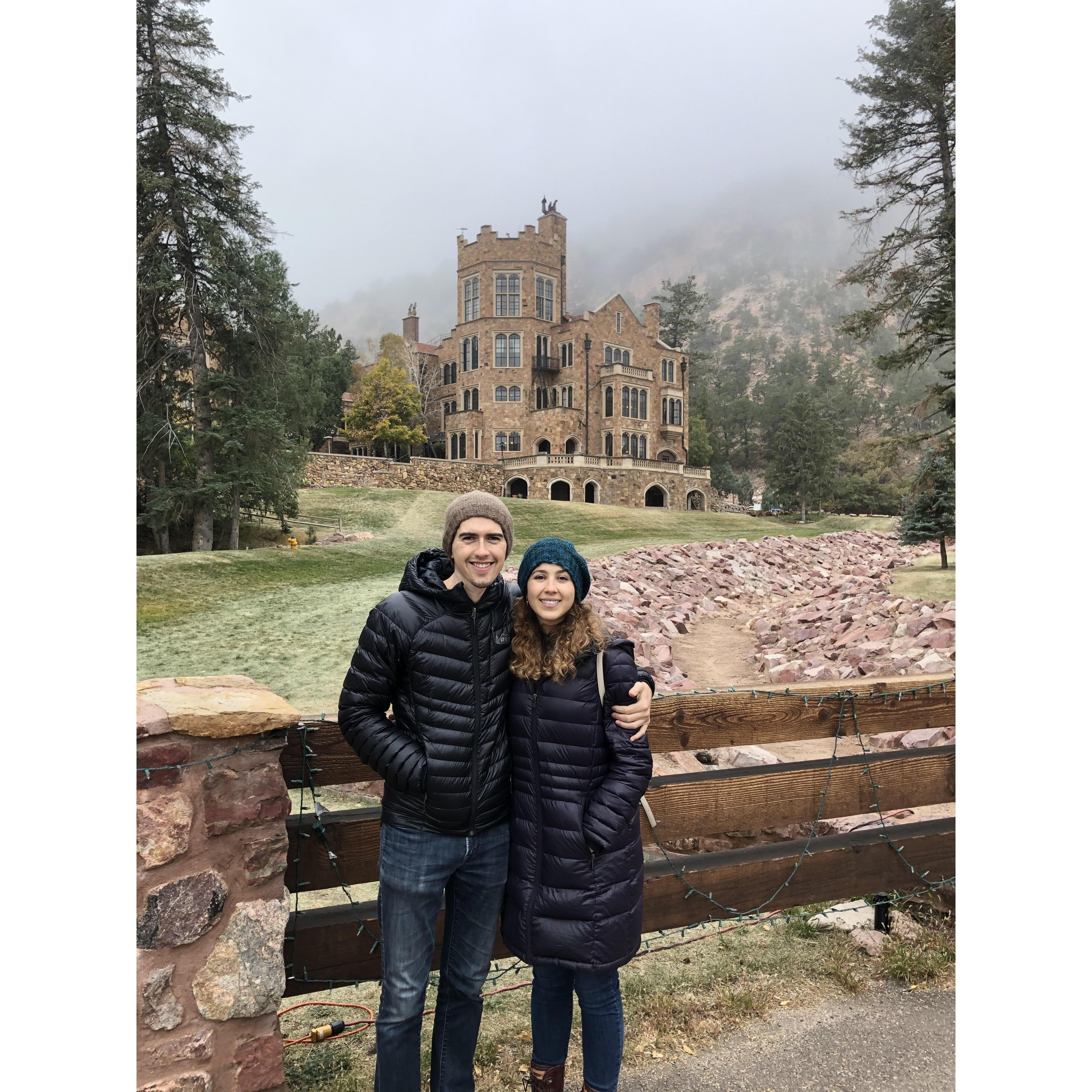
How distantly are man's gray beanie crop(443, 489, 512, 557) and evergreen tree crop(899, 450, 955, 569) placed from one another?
518 inches

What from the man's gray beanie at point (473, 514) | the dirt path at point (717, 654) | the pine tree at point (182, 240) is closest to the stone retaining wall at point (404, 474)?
the pine tree at point (182, 240)

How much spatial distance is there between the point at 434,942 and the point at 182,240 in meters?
17.8

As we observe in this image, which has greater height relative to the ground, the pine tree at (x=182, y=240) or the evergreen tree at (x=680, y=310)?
the evergreen tree at (x=680, y=310)

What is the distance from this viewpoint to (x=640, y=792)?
190 cm

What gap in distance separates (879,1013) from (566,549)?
2043 millimetres

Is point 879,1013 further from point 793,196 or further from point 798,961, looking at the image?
point 793,196

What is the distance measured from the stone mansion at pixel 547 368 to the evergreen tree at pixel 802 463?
654cm

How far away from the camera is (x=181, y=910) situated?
5.88 ft

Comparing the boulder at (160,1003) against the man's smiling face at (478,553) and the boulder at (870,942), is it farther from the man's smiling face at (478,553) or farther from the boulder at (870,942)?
the boulder at (870,942)

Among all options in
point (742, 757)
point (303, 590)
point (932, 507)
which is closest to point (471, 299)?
point (303, 590)

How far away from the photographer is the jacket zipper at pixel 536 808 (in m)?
1.93

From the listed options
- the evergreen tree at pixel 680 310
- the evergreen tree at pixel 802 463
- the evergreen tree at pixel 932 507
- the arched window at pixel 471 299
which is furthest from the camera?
the evergreen tree at pixel 680 310

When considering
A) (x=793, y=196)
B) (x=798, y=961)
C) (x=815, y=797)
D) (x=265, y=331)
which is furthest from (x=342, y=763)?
(x=793, y=196)

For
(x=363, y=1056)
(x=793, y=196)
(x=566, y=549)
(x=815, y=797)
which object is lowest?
(x=363, y=1056)
